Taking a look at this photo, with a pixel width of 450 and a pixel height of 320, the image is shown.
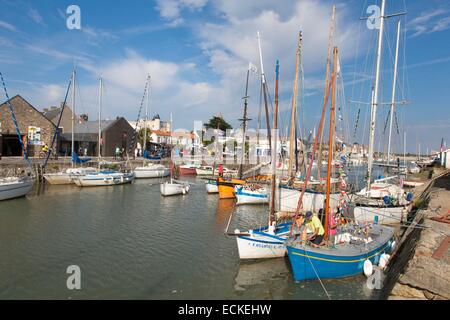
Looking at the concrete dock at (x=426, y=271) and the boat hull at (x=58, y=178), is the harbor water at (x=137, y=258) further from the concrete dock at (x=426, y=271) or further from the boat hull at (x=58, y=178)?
the boat hull at (x=58, y=178)

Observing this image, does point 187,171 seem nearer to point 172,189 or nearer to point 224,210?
point 172,189

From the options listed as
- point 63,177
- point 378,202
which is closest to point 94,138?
point 63,177

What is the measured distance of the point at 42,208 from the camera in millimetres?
26391

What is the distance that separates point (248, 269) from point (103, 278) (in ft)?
21.1

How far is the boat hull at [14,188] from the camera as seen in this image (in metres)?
28.1

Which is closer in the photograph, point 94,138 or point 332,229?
point 332,229

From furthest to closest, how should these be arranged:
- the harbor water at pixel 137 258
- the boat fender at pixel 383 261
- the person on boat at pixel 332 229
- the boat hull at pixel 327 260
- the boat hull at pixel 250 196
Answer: the boat hull at pixel 250 196
the boat fender at pixel 383 261
the person on boat at pixel 332 229
the boat hull at pixel 327 260
the harbor water at pixel 137 258

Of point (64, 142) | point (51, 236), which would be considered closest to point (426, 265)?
point (51, 236)

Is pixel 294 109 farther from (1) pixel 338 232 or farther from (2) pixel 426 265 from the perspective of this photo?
(2) pixel 426 265

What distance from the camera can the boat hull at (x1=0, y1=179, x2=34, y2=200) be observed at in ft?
92.2

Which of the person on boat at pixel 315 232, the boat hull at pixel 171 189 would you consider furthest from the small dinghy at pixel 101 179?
the person on boat at pixel 315 232

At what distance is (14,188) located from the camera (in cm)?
2909

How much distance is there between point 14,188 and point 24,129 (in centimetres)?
2426

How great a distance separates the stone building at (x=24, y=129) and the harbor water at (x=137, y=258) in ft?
82.9
